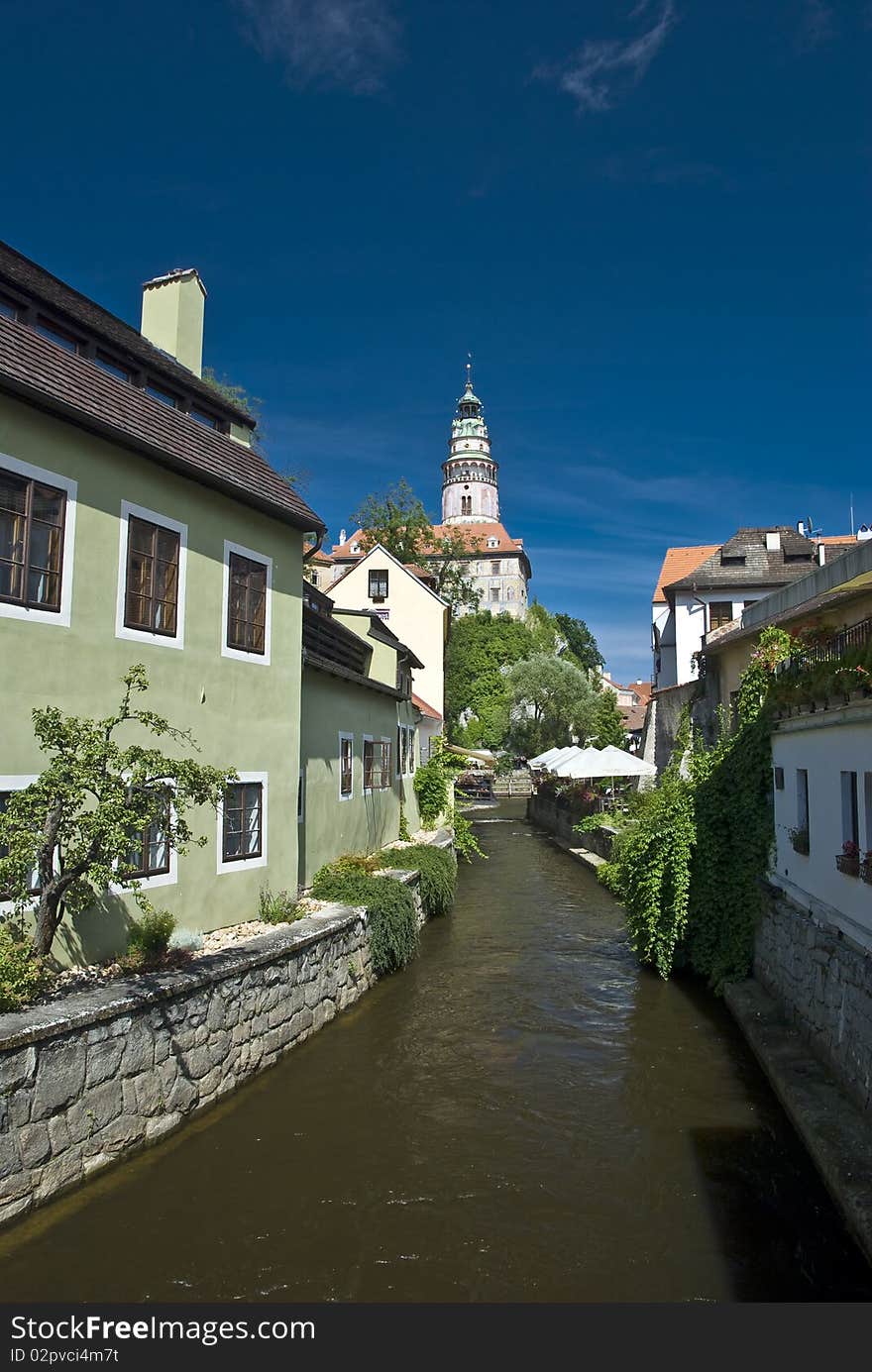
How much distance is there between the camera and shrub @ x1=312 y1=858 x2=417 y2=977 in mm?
14070

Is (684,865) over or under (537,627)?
under

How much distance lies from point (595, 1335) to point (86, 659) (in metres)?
7.64

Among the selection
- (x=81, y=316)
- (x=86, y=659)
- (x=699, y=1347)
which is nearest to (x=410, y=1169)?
(x=699, y=1347)

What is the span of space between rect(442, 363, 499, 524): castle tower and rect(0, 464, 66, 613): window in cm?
10903

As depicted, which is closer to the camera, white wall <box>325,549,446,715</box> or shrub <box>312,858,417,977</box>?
shrub <box>312,858,417,977</box>

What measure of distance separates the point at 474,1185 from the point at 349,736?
11270 millimetres

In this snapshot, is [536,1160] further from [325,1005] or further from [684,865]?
[684,865]

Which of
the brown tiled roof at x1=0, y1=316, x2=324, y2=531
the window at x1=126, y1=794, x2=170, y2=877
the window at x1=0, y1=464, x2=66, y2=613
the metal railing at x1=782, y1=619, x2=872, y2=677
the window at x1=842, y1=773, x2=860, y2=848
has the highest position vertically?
the brown tiled roof at x1=0, y1=316, x2=324, y2=531

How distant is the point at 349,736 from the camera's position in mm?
18250

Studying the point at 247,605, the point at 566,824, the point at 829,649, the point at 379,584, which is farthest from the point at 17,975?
the point at 566,824

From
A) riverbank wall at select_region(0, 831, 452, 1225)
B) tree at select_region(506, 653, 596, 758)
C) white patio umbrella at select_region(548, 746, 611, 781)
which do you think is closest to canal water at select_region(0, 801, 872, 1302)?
riverbank wall at select_region(0, 831, 452, 1225)

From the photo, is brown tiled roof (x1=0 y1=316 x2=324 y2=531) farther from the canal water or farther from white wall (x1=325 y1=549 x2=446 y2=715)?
white wall (x1=325 y1=549 x2=446 y2=715)

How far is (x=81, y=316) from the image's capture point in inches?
443

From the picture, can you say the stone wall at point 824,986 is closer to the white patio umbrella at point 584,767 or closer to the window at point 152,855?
the window at point 152,855
